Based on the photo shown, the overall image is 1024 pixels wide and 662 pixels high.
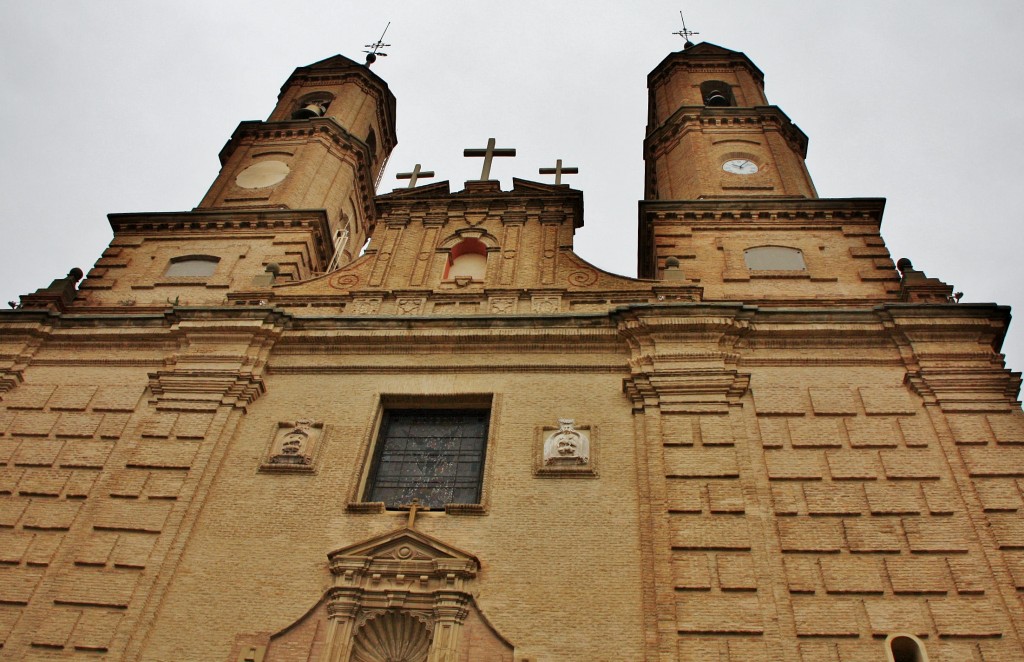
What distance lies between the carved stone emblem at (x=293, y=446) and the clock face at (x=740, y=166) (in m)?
11.5

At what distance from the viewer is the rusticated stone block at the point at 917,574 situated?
393 inches

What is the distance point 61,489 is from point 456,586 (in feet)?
19.2

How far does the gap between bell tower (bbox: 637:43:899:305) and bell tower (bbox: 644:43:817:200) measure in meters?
0.03

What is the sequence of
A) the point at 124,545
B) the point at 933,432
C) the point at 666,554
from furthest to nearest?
the point at 933,432 < the point at 124,545 < the point at 666,554

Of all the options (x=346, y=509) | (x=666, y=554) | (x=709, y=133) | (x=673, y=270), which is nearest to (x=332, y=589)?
(x=346, y=509)

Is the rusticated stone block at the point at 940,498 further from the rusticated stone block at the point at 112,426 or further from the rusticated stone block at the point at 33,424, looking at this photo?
the rusticated stone block at the point at 33,424

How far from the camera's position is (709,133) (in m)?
21.0

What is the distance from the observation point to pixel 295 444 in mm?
12492

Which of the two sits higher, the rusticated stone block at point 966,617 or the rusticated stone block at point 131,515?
the rusticated stone block at point 131,515

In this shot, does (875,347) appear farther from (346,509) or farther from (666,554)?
(346,509)

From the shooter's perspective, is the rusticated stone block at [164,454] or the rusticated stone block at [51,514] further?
the rusticated stone block at [164,454]

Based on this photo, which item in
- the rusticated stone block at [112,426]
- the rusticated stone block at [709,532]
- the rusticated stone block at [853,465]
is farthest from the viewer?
the rusticated stone block at [112,426]

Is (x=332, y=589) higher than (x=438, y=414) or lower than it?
lower

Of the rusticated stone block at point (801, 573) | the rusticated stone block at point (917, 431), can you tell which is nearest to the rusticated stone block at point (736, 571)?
the rusticated stone block at point (801, 573)
